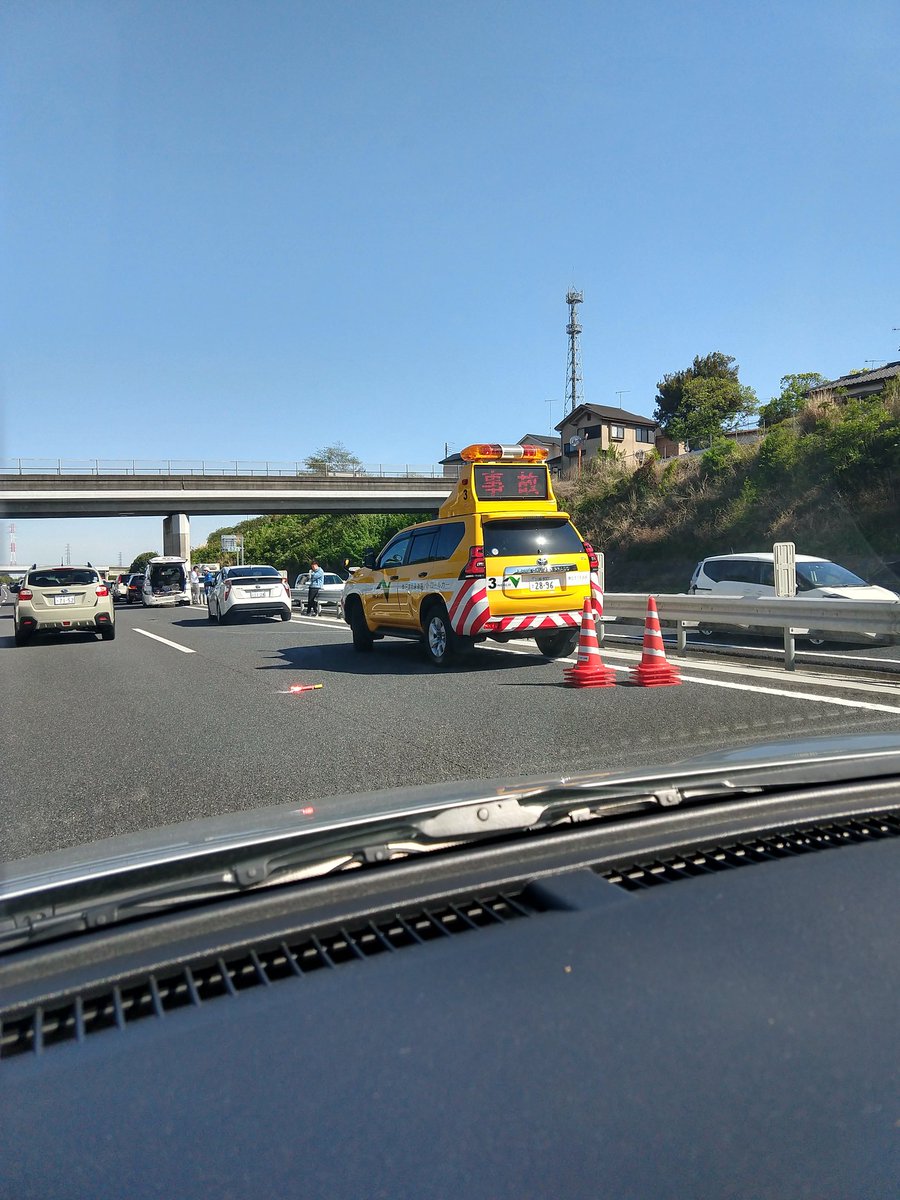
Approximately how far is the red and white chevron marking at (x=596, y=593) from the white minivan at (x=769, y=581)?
1847mm

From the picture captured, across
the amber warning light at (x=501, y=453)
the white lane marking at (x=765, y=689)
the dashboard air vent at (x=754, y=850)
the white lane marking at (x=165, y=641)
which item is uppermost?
the amber warning light at (x=501, y=453)

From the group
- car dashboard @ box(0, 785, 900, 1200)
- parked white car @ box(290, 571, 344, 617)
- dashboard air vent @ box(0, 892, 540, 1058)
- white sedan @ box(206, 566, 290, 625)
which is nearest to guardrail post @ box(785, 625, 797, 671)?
car dashboard @ box(0, 785, 900, 1200)

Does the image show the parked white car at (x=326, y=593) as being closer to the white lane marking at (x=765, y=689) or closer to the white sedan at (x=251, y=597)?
the white sedan at (x=251, y=597)

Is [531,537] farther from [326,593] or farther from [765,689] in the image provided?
[326,593]

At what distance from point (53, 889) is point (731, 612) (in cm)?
1145

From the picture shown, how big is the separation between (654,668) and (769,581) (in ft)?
21.9

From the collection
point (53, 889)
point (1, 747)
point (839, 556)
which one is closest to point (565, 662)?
point (1, 747)

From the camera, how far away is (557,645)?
13484mm

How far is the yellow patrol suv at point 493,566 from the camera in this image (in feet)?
39.4

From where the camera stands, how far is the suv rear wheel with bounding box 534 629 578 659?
13.4 m

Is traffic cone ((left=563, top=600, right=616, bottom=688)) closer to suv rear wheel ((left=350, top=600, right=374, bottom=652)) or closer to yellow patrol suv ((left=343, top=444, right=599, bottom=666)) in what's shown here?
yellow patrol suv ((left=343, top=444, right=599, bottom=666))

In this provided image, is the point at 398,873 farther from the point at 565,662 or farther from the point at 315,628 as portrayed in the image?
the point at 315,628

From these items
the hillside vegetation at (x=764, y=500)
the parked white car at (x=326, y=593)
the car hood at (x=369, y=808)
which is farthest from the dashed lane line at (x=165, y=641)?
the hillside vegetation at (x=764, y=500)

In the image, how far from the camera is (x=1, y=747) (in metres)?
7.95
